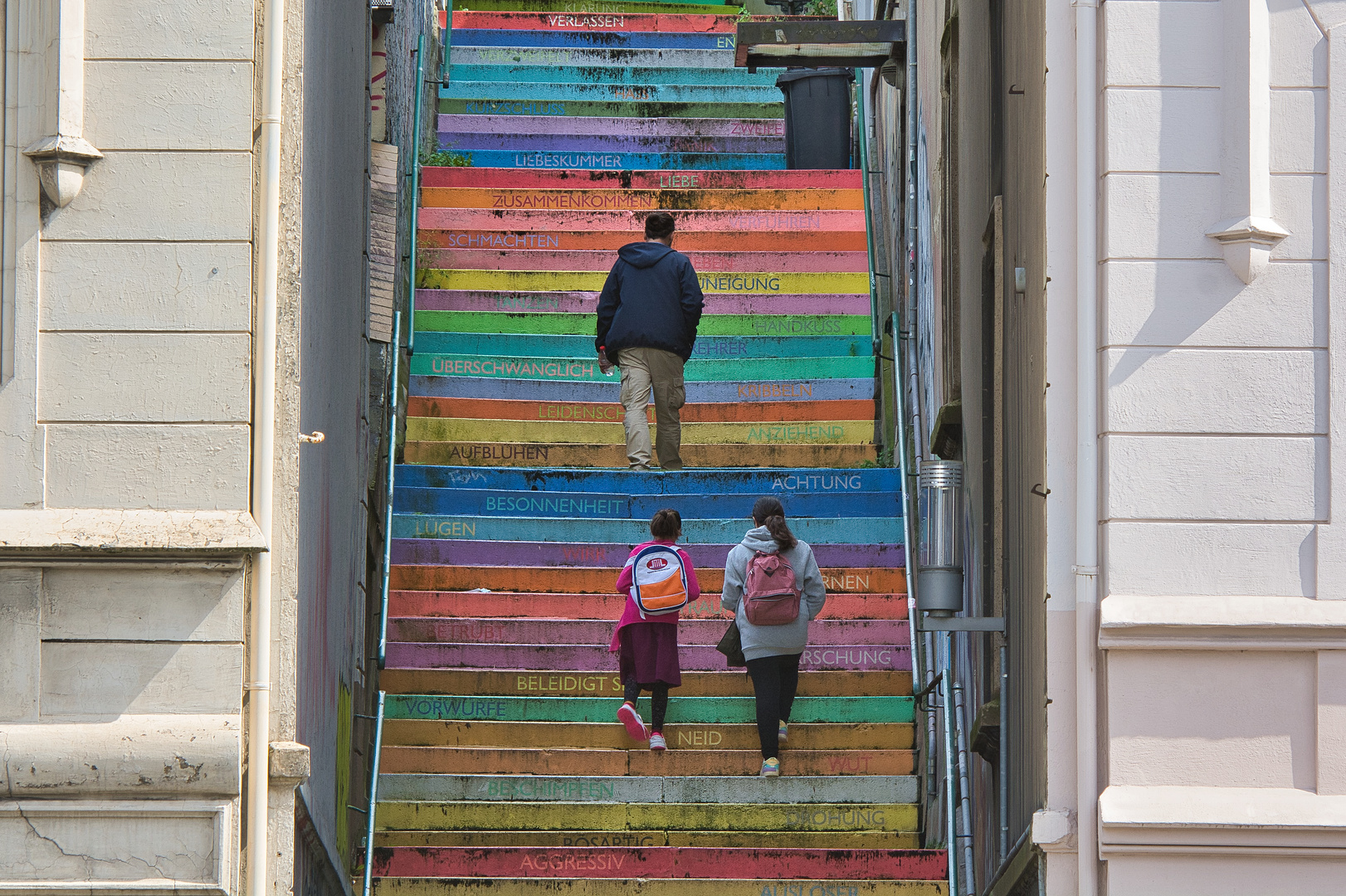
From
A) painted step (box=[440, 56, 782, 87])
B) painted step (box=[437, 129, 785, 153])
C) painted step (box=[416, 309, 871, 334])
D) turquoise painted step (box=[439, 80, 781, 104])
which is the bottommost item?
painted step (box=[416, 309, 871, 334])

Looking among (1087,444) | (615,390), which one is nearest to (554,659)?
(615,390)

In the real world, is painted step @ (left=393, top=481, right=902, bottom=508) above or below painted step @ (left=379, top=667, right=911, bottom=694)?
above

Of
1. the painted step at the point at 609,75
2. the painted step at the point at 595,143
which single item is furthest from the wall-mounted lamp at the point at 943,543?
the painted step at the point at 609,75

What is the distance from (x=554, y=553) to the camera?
34.9ft

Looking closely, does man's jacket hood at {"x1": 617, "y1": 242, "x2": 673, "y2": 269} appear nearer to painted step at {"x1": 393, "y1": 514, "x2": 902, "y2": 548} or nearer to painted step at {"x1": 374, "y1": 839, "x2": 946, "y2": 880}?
painted step at {"x1": 393, "y1": 514, "x2": 902, "y2": 548}

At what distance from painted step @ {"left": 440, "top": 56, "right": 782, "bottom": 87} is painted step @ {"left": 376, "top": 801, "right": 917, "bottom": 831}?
Result: 811 centimetres

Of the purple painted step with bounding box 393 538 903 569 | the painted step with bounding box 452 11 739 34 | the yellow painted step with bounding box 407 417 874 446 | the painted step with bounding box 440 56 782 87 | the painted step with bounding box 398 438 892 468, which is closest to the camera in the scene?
the purple painted step with bounding box 393 538 903 569

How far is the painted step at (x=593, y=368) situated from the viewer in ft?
40.1

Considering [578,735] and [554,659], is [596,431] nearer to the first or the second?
[554,659]

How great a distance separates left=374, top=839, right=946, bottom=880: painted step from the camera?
836 cm

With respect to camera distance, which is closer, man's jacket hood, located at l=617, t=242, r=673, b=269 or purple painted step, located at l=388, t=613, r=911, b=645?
purple painted step, located at l=388, t=613, r=911, b=645

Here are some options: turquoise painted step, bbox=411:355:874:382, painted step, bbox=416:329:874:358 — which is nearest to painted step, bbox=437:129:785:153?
painted step, bbox=416:329:874:358

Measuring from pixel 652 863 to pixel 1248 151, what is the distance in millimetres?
4230

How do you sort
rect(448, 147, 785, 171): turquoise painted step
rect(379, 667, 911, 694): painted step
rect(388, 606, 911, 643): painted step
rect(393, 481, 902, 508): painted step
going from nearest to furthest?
rect(379, 667, 911, 694): painted step, rect(388, 606, 911, 643): painted step, rect(393, 481, 902, 508): painted step, rect(448, 147, 785, 171): turquoise painted step
